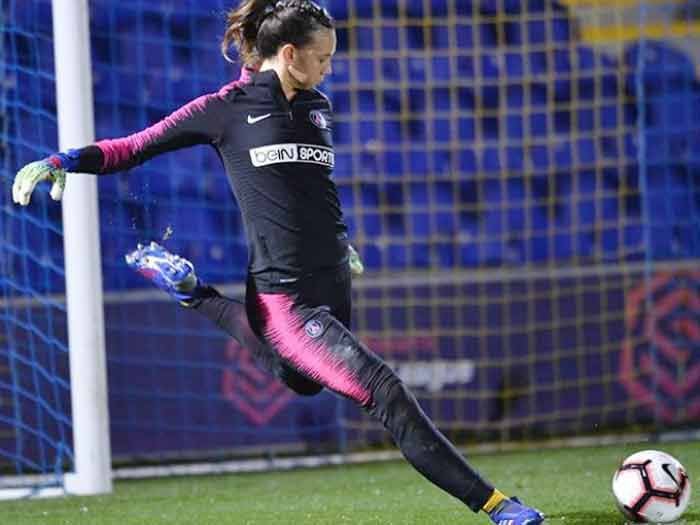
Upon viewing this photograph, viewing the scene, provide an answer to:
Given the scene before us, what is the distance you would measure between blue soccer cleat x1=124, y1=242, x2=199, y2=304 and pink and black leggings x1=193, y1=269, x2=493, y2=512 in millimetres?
371

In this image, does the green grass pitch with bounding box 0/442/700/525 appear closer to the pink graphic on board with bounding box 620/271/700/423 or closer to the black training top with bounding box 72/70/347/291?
the pink graphic on board with bounding box 620/271/700/423

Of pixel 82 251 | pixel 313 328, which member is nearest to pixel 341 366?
pixel 313 328

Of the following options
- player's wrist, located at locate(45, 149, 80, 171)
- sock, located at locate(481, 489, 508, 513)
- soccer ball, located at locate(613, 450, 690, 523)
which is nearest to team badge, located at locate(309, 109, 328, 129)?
player's wrist, located at locate(45, 149, 80, 171)

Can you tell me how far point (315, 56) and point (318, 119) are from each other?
21 cm

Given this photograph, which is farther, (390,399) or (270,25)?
(270,25)

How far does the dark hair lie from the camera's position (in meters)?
4.49

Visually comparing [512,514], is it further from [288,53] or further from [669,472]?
[288,53]

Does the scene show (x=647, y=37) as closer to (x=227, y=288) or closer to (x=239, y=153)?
(x=227, y=288)

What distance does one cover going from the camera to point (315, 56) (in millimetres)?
4504

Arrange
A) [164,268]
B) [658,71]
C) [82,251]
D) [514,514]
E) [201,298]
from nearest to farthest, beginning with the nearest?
[514,514], [164,268], [201,298], [82,251], [658,71]

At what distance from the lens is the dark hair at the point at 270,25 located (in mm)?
4492

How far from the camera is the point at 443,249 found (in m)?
8.09

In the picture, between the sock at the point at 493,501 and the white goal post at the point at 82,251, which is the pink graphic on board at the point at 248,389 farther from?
the sock at the point at 493,501

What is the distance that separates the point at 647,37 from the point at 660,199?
955 millimetres
